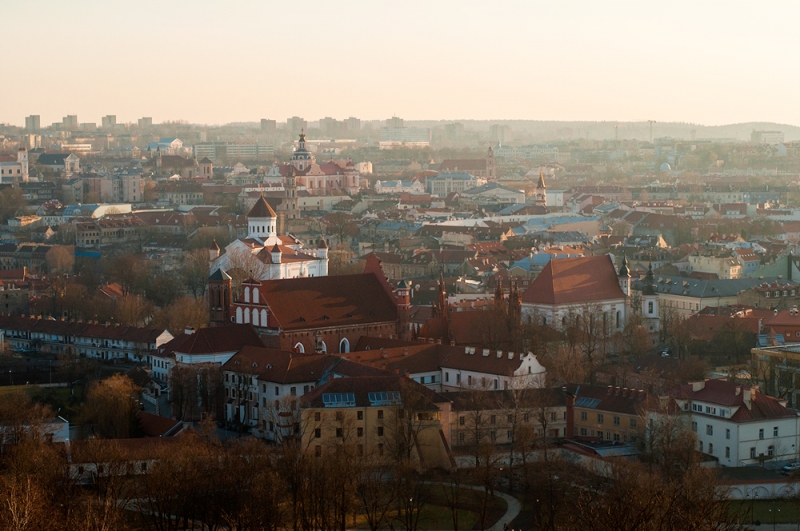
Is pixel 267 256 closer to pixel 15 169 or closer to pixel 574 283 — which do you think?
pixel 574 283

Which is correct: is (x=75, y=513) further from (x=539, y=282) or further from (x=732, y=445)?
(x=539, y=282)

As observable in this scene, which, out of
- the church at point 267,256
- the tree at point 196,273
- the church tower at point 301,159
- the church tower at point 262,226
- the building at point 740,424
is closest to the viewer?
the building at point 740,424

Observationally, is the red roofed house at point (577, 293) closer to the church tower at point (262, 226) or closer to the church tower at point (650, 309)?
the church tower at point (650, 309)

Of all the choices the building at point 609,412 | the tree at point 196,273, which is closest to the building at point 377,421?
the building at point 609,412

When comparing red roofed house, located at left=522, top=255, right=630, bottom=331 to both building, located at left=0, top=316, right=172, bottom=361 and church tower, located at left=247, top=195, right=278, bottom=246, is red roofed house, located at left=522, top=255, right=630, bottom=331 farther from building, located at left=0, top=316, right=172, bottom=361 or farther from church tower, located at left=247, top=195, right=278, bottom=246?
church tower, located at left=247, top=195, right=278, bottom=246

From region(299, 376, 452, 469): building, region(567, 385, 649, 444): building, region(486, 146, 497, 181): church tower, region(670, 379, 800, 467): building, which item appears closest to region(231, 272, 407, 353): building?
region(299, 376, 452, 469): building

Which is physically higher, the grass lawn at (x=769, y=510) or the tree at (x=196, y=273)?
the tree at (x=196, y=273)

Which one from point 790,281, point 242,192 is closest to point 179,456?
point 790,281
